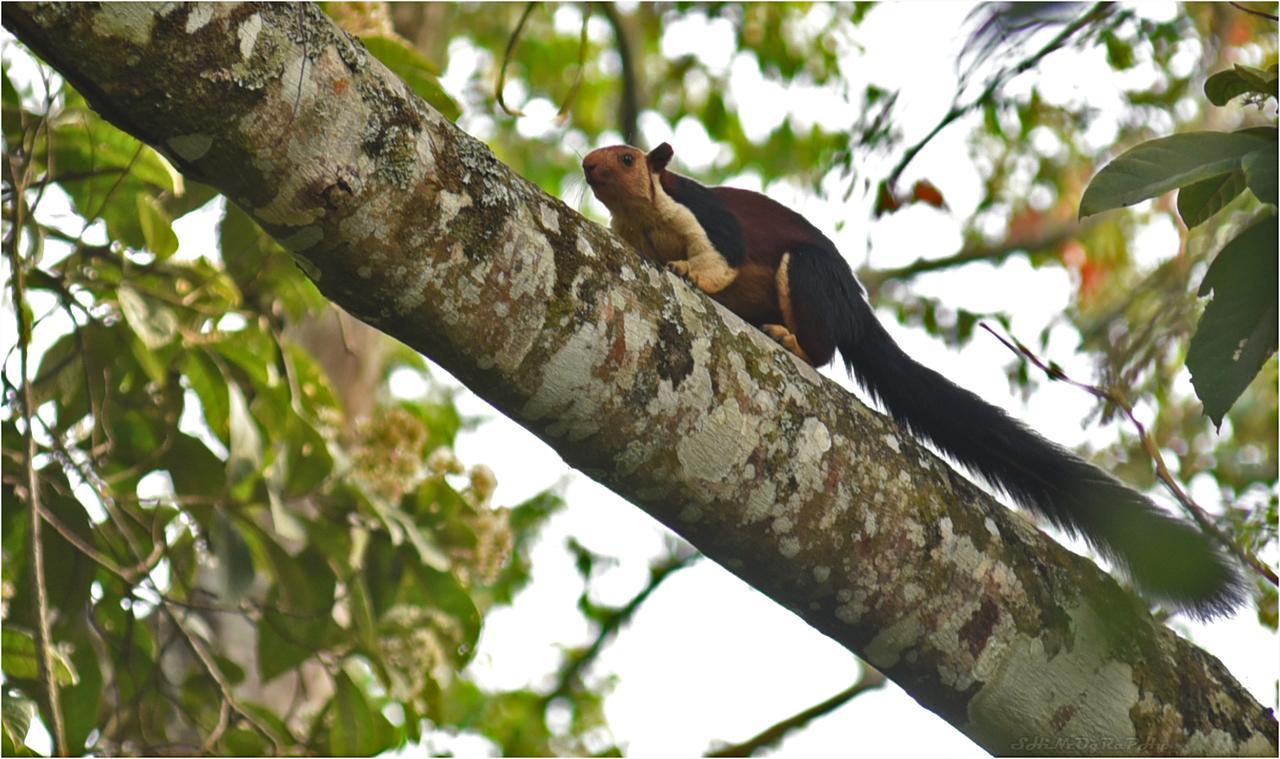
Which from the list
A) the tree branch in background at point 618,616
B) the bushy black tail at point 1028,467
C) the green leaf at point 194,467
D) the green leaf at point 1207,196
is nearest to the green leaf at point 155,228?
the green leaf at point 194,467

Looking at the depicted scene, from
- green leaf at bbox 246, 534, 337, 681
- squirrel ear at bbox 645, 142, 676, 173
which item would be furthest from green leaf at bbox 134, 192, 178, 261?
squirrel ear at bbox 645, 142, 676, 173

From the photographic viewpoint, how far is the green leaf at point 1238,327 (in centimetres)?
171

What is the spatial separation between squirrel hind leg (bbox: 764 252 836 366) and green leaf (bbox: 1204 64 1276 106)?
56.7 inches

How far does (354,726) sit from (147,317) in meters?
1.15

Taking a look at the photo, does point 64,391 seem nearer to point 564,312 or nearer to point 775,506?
point 564,312

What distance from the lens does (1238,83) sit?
1.91 m

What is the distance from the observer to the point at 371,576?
3494 mm

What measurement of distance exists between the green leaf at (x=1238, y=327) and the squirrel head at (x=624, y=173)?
1.99 meters

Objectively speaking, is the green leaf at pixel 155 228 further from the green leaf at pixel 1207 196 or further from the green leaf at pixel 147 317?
the green leaf at pixel 1207 196

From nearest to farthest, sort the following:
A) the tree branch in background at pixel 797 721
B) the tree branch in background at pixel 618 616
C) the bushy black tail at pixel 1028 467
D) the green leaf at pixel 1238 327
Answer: the green leaf at pixel 1238 327
the bushy black tail at pixel 1028 467
the tree branch in background at pixel 797 721
the tree branch in background at pixel 618 616

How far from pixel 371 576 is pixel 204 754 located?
711 mm

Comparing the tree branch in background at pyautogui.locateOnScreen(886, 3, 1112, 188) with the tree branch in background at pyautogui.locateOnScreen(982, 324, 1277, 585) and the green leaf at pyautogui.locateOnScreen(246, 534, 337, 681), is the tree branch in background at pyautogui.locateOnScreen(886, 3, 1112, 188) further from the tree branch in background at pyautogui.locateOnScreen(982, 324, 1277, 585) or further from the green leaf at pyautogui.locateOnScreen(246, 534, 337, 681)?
the green leaf at pyautogui.locateOnScreen(246, 534, 337, 681)

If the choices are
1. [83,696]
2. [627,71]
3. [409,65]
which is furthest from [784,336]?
[627,71]

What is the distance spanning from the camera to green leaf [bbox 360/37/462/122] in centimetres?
296
